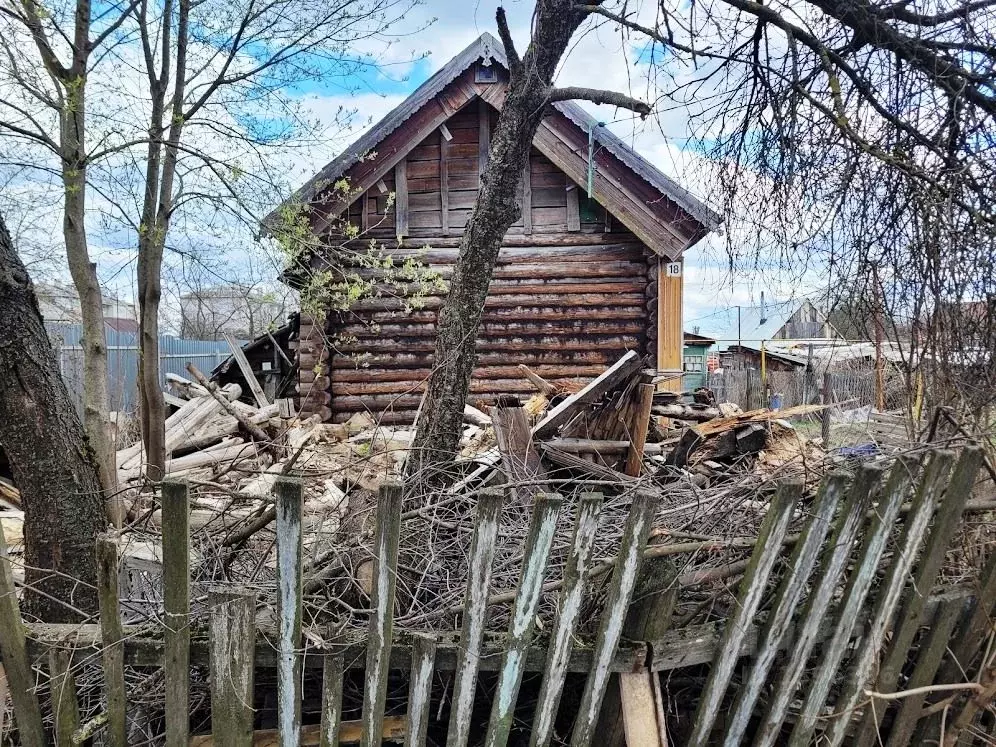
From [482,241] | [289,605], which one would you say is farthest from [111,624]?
[482,241]

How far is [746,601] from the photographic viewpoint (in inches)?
83.4

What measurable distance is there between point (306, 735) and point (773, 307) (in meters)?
3.13

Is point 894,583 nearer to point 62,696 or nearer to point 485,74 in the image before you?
point 62,696

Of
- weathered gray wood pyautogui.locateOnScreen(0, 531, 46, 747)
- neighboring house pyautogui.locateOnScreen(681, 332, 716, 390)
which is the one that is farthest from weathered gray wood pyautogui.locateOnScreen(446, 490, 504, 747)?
neighboring house pyautogui.locateOnScreen(681, 332, 716, 390)

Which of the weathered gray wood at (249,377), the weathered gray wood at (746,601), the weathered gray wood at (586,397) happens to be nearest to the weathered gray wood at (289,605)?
the weathered gray wood at (746,601)

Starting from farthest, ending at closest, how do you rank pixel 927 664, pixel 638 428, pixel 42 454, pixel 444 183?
pixel 444 183 → pixel 638 428 → pixel 42 454 → pixel 927 664

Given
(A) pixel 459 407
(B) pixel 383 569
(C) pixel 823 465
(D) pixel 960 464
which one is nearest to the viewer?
(B) pixel 383 569

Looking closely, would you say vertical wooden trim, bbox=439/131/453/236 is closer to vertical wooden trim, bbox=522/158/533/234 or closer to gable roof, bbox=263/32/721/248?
gable roof, bbox=263/32/721/248

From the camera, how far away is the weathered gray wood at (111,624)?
1.95 m

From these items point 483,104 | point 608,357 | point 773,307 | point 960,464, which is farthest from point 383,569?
point 483,104

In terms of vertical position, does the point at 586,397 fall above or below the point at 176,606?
above

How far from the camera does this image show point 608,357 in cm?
1072

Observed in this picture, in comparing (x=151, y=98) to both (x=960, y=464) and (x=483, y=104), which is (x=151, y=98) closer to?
(x=483, y=104)

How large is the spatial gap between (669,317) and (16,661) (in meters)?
9.66
